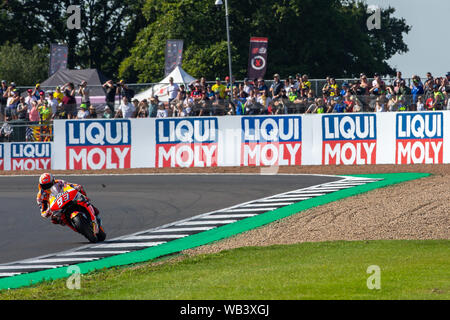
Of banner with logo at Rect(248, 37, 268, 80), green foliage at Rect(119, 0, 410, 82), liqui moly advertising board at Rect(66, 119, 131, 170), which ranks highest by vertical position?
green foliage at Rect(119, 0, 410, 82)

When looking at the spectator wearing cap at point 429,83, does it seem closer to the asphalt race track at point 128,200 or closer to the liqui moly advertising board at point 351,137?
the liqui moly advertising board at point 351,137

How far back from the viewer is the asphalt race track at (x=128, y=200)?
1759 centimetres

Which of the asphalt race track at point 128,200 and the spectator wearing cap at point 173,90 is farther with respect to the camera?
the spectator wearing cap at point 173,90

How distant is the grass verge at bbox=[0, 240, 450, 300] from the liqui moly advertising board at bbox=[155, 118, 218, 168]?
52.6 feet

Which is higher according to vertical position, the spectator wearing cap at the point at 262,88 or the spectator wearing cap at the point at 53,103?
the spectator wearing cap at the point at 262,88

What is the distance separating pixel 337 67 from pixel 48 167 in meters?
38.9

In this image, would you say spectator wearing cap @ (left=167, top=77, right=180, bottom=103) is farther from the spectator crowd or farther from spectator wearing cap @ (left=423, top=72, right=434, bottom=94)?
spectator wearing cap @ (left=423, top=72, right=434, bottom=94)

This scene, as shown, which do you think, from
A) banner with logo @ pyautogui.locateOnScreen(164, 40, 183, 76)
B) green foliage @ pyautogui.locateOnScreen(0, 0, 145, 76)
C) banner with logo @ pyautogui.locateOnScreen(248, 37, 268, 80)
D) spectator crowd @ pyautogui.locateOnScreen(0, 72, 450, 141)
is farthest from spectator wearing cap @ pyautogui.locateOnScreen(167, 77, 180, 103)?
green foliage @ pyautogui.locateOnScreen(0, 0, 145, 76)

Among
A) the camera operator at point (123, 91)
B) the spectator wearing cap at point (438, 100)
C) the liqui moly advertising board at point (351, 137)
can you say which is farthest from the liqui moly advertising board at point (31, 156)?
the spectator wearing cap at point (438, 100)

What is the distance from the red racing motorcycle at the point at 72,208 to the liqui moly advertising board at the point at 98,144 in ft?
49.8

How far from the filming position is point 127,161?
31.8 meters

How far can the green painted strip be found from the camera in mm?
13539

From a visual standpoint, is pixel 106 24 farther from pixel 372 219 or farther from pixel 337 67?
pixel 372 219

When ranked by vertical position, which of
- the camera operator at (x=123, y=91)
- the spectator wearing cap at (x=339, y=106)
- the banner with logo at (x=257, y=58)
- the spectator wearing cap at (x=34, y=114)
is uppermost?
the banner with logo at (x=257, y=58)
